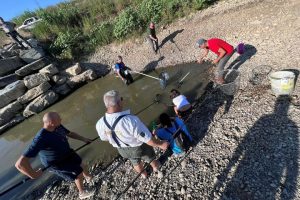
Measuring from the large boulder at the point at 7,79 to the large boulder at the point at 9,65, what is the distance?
549 mm

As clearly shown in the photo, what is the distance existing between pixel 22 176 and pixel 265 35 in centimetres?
1069

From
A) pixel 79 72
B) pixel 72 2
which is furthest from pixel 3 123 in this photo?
pixel 72 2

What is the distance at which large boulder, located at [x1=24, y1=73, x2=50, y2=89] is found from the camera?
13195 mm

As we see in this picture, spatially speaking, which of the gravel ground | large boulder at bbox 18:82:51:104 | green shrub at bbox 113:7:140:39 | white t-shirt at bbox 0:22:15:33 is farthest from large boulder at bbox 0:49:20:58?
the gravel ground

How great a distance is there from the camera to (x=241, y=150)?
5.50 m

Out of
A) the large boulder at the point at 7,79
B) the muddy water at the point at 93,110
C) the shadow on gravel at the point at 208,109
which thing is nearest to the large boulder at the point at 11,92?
the large boulder at the point at 7,79

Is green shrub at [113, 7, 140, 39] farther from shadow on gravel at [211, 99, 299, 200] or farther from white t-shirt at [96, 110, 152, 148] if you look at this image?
white t-shirt at [96, 110, 152, 148]

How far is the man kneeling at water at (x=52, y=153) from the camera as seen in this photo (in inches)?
170

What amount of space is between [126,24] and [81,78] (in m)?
4.49

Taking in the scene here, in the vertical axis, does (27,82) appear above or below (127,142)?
below

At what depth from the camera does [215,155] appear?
224 inches

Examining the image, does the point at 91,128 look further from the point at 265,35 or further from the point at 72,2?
the point at 72,2

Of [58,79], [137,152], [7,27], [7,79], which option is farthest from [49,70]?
[137,152]

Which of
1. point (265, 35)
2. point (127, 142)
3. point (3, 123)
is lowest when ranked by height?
point (3, 123)
